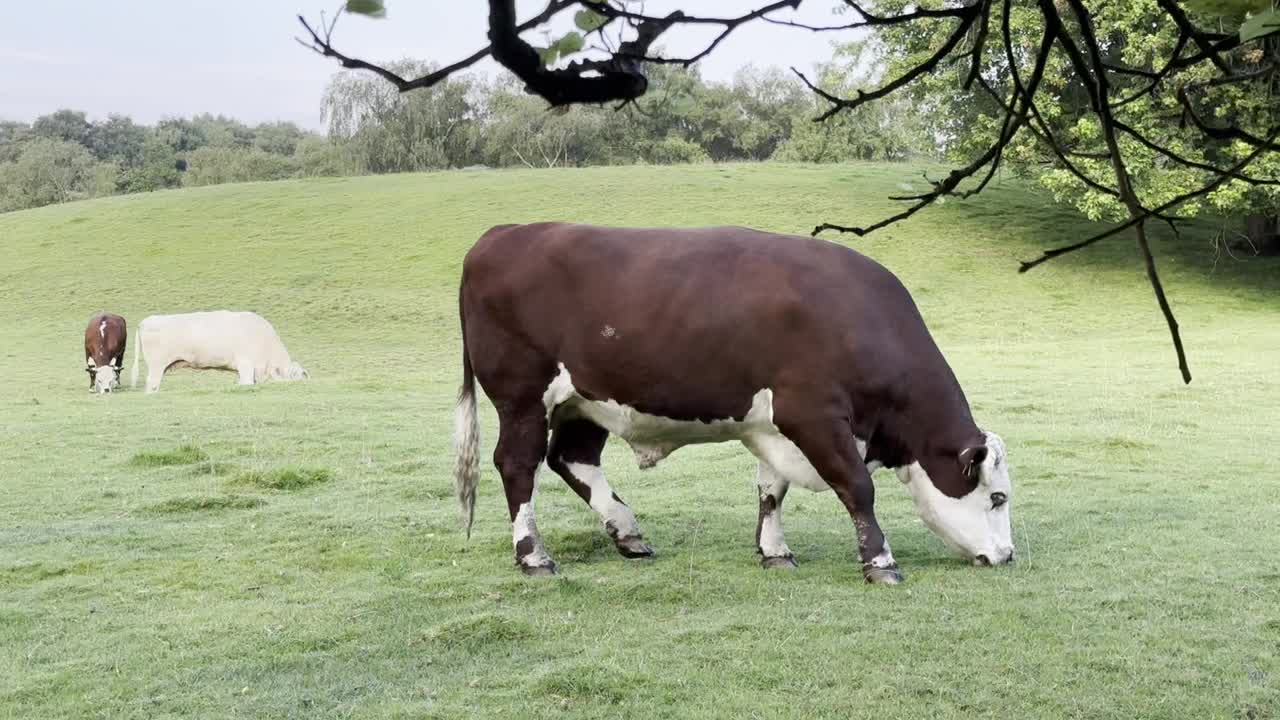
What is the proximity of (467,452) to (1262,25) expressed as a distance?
518 centimetres

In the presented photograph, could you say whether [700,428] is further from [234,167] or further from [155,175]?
[234,167]

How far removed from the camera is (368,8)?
1.36 metres

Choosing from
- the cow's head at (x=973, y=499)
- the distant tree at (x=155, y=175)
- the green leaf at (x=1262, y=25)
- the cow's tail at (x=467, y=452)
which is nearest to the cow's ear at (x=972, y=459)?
the cow's head at (x=973, y=499)

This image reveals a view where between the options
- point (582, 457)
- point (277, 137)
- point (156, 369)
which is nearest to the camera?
point (582, 457)

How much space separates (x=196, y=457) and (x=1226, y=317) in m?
19.8

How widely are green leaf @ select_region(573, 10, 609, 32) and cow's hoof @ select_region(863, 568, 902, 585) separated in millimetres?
4227

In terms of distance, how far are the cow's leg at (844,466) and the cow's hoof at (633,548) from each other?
3.06 feet

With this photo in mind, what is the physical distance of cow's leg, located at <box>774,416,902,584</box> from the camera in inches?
222

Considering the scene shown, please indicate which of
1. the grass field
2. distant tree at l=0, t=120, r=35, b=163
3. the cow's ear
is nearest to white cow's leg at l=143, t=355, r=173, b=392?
the grass field

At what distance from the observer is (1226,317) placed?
78.1 feet

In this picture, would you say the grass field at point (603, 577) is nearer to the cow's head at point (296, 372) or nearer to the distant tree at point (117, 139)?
the cow's head at point (296, 372)

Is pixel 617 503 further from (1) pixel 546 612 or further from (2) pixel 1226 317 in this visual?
(2) pixel 1226 317

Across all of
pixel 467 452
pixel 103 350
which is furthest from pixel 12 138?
pixel 467 452

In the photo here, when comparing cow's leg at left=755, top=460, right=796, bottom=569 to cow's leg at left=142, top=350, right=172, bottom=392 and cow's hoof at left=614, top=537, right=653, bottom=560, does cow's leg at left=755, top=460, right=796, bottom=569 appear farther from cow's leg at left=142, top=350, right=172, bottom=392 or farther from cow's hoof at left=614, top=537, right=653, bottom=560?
cow's leg at left=142, top=350, right=172, bottom=392
